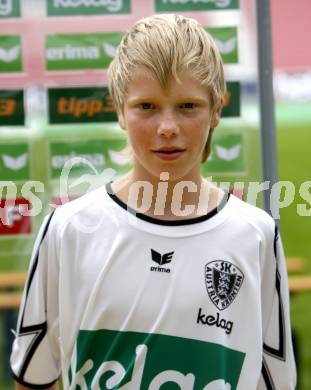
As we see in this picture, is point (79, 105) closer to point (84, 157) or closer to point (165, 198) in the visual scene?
point (84, 157)

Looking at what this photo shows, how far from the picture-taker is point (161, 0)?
2.53 meters

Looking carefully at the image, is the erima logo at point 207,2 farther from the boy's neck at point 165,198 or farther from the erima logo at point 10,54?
the boy's neck at point 165,198

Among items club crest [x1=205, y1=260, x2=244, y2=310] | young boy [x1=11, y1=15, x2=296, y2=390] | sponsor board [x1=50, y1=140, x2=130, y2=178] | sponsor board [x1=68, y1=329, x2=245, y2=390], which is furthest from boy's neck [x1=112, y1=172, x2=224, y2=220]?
sponsor board [x1=50, y1=140, x2=130, y2=178]

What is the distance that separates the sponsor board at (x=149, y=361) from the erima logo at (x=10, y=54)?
1328 mm

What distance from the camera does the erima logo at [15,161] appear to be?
8.34 ft

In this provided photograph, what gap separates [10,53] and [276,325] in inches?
55.5

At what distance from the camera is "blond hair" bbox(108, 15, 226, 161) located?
1.39 m

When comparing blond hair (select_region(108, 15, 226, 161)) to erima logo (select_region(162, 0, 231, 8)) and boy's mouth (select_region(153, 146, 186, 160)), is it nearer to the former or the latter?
boy's mouth (select_region(153, 146, 186, 160))

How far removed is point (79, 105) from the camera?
253cm

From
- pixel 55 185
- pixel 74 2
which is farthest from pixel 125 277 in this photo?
pixel 74 2

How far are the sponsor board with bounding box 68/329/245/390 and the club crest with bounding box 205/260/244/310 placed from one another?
3.5 inches

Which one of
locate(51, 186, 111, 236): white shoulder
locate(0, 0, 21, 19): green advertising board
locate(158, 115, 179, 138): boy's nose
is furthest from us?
locate(0, 0, 21, 19): green advertising board

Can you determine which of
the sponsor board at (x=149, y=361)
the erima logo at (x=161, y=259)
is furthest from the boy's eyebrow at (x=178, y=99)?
the sponsor board at (x=149, y=361)

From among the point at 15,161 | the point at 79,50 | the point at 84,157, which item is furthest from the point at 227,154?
the point at 15,161
